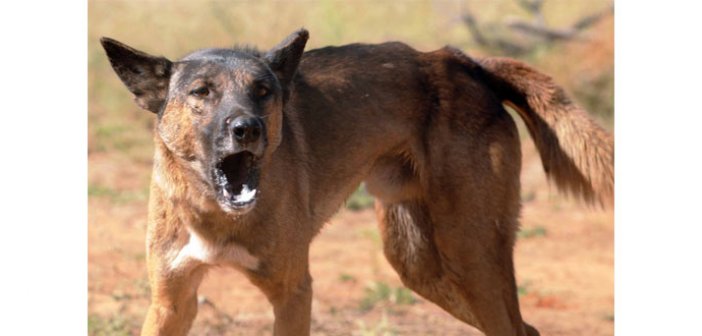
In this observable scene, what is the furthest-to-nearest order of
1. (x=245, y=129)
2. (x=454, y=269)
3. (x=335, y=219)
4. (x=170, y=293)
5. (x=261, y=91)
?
(x=335, y=219)
(x=454, y=269)
(x=170, y=293)
(x=261, y=91)
(x=245, y=129)

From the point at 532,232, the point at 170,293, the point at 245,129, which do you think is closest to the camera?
the point at 245,129

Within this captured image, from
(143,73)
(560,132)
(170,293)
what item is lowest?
(170,293)

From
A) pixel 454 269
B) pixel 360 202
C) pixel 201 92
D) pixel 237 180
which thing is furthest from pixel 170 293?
pixel 360 202

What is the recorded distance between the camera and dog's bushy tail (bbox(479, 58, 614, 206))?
5.81 metres

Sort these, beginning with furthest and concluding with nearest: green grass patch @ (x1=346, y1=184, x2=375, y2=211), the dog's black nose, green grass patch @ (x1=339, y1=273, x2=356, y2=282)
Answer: green grass patch @ (x1=346, y1=184, x2=375, y2=211)
green grass patch @ (x1=339, y1=273, x2=356, y2=282)
the dog's black nose

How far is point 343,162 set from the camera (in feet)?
18.6

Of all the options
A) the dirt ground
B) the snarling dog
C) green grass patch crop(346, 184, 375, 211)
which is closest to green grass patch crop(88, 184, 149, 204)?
the dirt ground

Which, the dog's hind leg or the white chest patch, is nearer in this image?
the white chest patch

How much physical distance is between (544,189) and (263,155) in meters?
7.09

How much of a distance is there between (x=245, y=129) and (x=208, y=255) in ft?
2.31

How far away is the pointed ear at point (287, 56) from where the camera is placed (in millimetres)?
5027

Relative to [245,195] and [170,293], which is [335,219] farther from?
[245,195]

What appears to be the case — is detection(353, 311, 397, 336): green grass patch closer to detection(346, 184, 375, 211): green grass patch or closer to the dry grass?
the dry grass

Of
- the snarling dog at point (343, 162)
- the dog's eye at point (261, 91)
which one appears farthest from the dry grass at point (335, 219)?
the dog's eye at point (261, 91)
